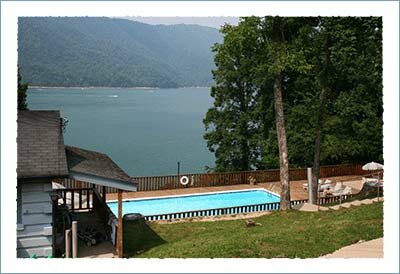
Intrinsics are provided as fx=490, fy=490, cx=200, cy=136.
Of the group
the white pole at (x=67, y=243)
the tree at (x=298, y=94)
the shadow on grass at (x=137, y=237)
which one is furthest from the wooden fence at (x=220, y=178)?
the white pole at (x=67, y=243)

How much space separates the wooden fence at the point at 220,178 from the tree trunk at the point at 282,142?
192 inches

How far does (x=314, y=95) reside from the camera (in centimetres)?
2316

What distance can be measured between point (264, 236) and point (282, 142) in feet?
16.2

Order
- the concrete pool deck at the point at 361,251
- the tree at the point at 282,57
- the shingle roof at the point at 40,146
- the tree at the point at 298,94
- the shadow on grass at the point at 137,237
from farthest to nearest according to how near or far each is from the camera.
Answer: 1. the tree at the point at 298,94
2. the tree at the point at 282,57
3. the shadow on grass at the point at 137,237
4. the shingle roof at the point at 40,146
5. the concrete pool deck at the point at 361,251

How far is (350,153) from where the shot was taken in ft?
70.5

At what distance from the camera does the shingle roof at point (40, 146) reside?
8.59 meters

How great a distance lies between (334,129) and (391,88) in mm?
13434

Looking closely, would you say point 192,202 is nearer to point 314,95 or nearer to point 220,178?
point 220,178

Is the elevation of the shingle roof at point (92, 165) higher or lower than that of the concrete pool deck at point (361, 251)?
higher

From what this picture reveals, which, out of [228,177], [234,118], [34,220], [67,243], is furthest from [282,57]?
[234,118]

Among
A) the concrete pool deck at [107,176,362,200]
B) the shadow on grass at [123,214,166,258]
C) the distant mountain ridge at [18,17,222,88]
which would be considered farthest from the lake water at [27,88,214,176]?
the shadow on grass at [123,214,166,258]

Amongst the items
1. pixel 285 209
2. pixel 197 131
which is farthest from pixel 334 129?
pixel 197 131

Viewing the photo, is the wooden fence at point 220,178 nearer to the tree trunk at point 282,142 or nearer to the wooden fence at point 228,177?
the wooden fence at point 228,177

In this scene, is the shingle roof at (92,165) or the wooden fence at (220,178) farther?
the wooden fence at (220,178)
